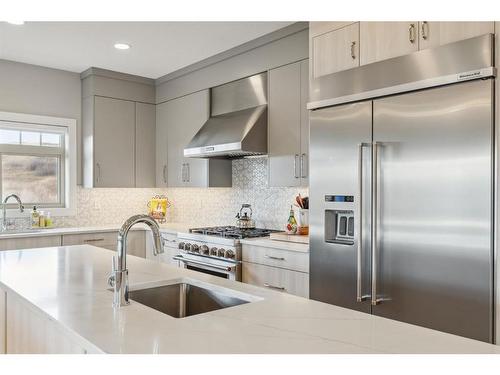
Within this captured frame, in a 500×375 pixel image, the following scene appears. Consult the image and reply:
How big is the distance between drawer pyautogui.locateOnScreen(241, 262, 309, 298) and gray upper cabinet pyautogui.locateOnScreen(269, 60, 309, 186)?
2.32ft

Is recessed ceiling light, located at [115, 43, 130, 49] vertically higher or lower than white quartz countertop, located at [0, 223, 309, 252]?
higher

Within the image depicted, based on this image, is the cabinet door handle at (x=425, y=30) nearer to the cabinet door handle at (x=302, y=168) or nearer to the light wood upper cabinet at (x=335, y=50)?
the light wood upper cabinet at (x=335, y=50)

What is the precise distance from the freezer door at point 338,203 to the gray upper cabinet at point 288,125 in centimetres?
58

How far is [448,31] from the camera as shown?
2.22 meters

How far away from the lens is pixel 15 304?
192 cm

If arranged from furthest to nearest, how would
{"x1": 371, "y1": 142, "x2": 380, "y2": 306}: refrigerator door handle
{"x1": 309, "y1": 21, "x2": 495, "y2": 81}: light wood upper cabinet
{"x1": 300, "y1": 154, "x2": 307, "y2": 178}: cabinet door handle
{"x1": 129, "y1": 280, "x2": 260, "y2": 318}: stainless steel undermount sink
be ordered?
{"x1": 300, "y1": 154, "x2": 307, "y2": 178}: cabinet door handle, {"x1": 371, "y1": 142, "x2": 380, "y2": 306}: refrigerator door handle, {"x1": 309, "y1": 21, "x2": 495, "y2": 81}: light wood upper cabinet, {"x1": 129, "y1": 280, "x2": 260, "y2": 318}: stainless steel undermount sink

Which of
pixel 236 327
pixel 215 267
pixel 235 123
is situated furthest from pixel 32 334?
pixel 235 123

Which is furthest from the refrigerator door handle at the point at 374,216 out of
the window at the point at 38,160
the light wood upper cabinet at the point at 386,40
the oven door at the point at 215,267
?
the window at the point at 38,160

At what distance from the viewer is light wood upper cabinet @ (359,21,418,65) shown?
238 centimetres

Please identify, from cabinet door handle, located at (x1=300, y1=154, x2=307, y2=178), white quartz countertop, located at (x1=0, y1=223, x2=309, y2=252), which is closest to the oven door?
white quartz countertop, located at (x1=0, y1=223, x2=309, y2=252)

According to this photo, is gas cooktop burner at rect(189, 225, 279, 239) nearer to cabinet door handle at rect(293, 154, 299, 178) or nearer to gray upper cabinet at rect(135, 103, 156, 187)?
cabinet door handle at rect(293, 154, 299, 178)

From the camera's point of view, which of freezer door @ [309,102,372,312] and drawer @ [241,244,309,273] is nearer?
freezer door @ [309,102,372,312]

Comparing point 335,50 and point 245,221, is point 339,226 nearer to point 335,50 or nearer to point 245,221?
point 335,50

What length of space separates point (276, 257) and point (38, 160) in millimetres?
2939
